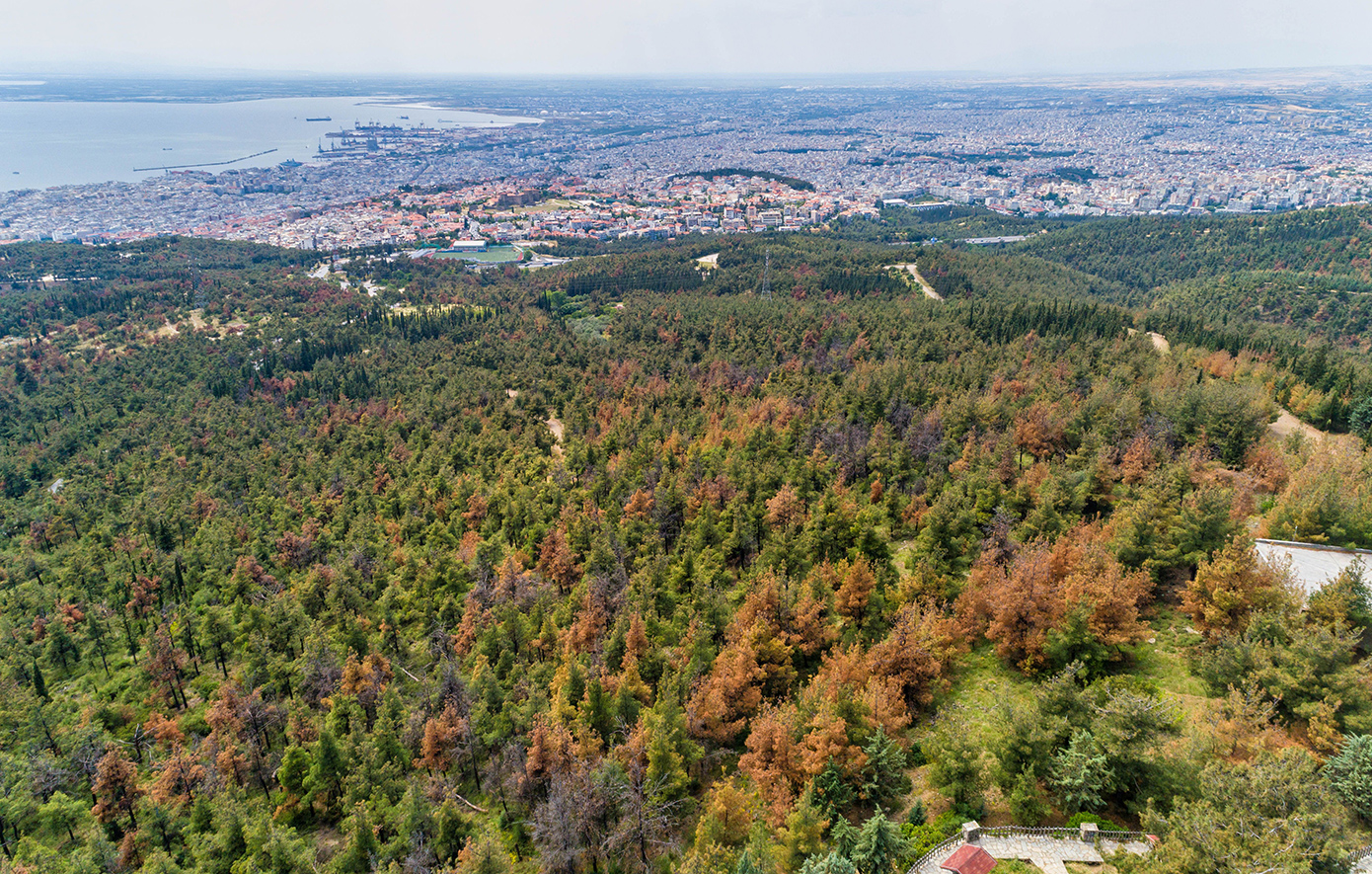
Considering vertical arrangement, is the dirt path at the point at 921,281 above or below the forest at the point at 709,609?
above

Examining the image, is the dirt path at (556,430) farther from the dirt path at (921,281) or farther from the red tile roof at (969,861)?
the dirt path at (921,281)

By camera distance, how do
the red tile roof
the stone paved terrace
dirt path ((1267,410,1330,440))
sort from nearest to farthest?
the red tile roof < the stone paved terrace < dirt path ((1267,410,1330,440))

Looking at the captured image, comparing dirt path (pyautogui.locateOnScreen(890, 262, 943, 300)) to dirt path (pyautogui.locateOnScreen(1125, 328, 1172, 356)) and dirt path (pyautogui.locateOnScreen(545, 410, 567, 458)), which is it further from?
dirt path (pyautogui.locateOnScreen(545, 410, 567, 458))

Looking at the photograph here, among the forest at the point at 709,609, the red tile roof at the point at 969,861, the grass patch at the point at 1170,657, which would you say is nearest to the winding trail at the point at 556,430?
the forest at the point at 709,609

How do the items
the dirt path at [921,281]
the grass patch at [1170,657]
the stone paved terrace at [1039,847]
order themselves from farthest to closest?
the dirt path at [921,281]
the grass patch at [1170,657]
the stone paved terrace at [1039,847]

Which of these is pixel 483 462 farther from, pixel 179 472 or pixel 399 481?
pixel 179 472

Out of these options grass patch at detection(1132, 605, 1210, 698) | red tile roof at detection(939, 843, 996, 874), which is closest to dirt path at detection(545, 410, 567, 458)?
grass patch at detection(1132, 605, 1210, 698)

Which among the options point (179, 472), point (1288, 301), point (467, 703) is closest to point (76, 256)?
point (179, 472)
